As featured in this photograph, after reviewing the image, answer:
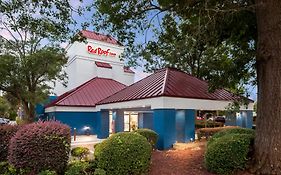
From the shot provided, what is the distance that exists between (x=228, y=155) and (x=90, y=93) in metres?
21.6

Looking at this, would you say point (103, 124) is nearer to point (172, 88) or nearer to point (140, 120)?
point (140, 120)

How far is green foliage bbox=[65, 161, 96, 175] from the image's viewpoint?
8086 mm

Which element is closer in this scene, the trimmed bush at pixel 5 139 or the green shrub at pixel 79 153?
the green shrub at pixel 79 153

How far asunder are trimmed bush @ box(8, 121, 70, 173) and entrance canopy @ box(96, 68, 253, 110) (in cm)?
715

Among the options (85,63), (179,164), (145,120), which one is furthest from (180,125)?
(85,63)

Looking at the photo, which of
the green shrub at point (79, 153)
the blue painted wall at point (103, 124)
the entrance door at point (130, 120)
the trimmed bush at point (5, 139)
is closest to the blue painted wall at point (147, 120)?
the entrance door at point (130, 120)

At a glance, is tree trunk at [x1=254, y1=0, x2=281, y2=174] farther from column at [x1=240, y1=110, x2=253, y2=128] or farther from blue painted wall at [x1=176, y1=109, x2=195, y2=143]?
column at [x1=240, y1=110, x2=253, y2=128]

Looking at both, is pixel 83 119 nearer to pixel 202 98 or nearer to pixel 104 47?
pixel 104 47

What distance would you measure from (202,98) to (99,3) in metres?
9.13

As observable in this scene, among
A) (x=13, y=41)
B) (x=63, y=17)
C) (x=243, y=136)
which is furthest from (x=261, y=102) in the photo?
(x=13, y=41)

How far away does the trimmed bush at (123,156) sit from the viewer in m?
8.04

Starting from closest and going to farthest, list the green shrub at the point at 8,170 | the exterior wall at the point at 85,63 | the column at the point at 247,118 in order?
the green shrub at the point at 8,170, the column at the point at 247,118, the exterior wall at the point at 85,63

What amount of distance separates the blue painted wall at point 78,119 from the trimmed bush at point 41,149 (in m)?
17.9

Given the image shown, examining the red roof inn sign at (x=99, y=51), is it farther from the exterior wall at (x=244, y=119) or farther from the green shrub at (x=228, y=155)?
the green shrub at (x=228, y=155)
